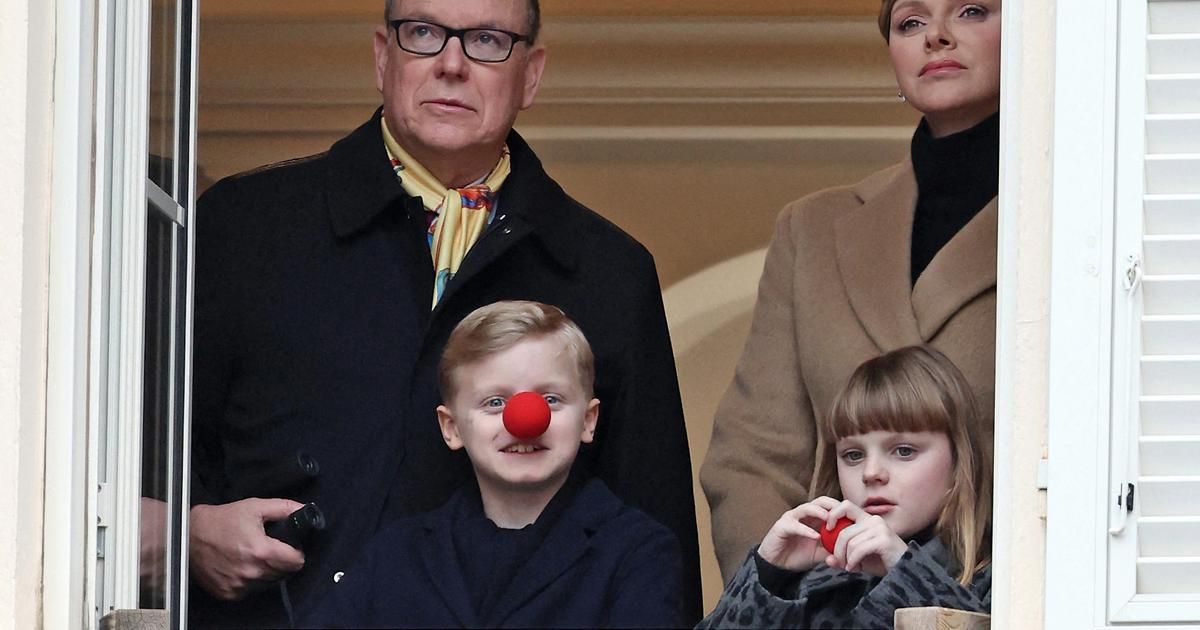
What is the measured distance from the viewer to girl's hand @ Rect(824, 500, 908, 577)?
431 cm

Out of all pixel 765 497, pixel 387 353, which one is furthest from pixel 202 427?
pixel 765 497

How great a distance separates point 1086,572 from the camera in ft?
10.3

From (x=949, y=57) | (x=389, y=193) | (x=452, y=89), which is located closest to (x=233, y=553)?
(x=389, y=193)

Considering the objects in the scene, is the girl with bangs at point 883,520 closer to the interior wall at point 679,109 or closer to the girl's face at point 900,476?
the girl's face at point 900,476

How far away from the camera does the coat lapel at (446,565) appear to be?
4617mm

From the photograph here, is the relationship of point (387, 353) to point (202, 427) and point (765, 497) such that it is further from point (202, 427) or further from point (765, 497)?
point (765, 497)

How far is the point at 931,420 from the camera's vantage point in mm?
4469

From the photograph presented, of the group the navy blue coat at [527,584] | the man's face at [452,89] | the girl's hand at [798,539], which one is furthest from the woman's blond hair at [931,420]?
the man's face at [452,89]

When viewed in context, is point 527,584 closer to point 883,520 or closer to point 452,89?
point 883,520

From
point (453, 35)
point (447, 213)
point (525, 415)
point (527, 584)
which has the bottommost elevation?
point (527, 584)

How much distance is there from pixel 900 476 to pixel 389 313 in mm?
1192

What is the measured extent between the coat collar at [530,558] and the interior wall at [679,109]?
0.59 m

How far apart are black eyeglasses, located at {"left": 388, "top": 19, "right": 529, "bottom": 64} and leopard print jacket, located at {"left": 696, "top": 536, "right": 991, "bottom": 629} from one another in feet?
4.05

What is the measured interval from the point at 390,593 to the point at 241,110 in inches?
52.3
